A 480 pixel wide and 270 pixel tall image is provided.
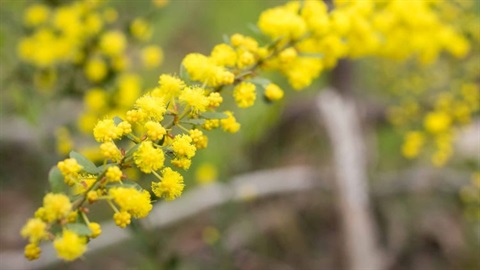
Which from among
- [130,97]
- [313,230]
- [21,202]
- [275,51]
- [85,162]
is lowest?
[85,162]

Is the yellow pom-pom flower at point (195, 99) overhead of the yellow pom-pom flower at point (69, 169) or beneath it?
overhead

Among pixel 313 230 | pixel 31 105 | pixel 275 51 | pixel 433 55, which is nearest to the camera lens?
pixel 275 51

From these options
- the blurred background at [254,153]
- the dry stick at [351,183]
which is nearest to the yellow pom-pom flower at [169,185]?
the blurred background at [254,153]

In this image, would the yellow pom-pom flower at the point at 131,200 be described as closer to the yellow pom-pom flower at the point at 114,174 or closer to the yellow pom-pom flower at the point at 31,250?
the yellow pom-pom flower at the point at 114,174

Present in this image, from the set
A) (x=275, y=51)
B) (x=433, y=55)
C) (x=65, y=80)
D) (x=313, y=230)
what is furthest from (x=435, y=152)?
(x=65, y=80)

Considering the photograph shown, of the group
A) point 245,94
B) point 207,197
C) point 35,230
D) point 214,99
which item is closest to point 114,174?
point 35,230

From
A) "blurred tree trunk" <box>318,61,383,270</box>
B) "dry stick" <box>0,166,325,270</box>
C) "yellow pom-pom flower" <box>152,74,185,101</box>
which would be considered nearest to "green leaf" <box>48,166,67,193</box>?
"yellow pom-pom flower" <box>152,74,185,101</box>

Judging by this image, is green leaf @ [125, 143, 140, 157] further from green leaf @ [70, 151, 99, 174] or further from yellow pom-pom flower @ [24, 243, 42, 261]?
yellow pom-pom flower @ [24, 243, 42, 261]

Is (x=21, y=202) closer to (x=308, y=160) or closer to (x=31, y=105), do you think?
(x=31, y=105)

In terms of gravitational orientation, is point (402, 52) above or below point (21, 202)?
below
